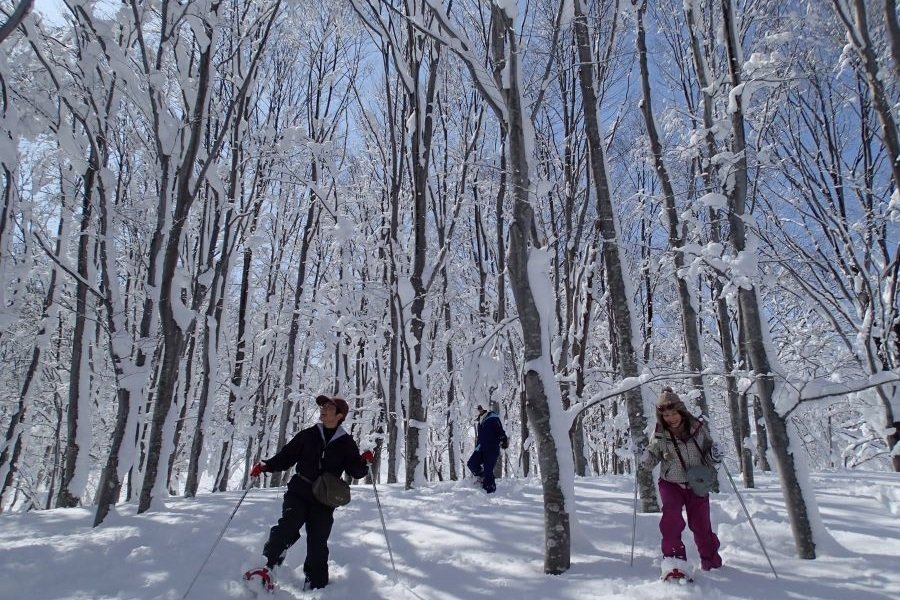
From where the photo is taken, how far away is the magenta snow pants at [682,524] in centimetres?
369

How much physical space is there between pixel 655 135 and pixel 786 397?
14.1ft

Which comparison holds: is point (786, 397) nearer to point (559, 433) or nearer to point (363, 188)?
point (559, 433)

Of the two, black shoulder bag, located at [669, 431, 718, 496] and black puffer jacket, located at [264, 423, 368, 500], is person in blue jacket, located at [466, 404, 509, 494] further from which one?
black shoulder bag, located at [669, 431, 718, 496]

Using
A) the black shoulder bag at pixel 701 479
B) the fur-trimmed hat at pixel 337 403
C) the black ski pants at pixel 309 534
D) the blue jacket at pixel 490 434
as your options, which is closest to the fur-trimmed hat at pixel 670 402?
the black shoulder bag at pixel 701 479

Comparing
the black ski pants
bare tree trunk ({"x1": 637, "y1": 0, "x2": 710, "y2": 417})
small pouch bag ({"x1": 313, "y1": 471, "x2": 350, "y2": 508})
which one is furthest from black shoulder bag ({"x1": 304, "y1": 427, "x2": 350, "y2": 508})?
bare tree trunk ({"x1": 637, "y1": 0, "x2": 710, "y2": 417})

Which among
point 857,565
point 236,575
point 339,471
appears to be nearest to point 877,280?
point 857,565

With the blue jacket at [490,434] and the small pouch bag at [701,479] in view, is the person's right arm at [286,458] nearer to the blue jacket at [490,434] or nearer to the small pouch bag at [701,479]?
the small pouch bag at [701,479]

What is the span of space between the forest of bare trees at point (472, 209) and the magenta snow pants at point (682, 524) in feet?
2.06

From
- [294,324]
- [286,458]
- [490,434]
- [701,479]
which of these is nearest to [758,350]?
[701,479]

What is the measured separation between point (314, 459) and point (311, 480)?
0.54 feet

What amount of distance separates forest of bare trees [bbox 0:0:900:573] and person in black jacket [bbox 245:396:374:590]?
1442mm

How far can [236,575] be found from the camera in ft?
13.8

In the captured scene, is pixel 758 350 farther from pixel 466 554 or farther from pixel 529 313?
pixel 466 554

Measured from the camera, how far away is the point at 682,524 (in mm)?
3740
